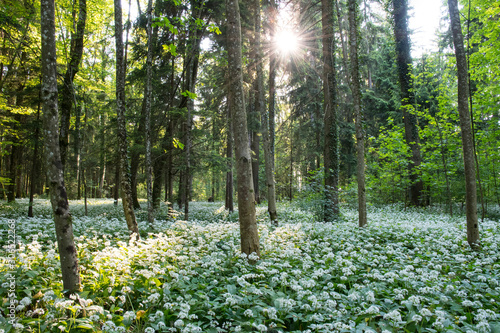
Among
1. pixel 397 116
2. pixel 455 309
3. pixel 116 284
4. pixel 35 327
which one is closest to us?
Answer: pixel 35 327

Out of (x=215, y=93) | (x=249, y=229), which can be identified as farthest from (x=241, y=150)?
(x=215, y=93)

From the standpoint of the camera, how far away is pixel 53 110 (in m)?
3.45

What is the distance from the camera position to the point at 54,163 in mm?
3357

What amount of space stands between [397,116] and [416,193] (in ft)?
30.6

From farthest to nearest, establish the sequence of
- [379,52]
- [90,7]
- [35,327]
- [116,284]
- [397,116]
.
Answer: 1. [379,52]
2. [397,116]
3. [90,7]
4. [116,284]
5. [35,327]

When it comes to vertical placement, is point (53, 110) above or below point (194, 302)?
above

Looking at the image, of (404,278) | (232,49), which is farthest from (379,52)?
(404,278)

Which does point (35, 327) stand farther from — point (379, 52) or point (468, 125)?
point (379, 52)

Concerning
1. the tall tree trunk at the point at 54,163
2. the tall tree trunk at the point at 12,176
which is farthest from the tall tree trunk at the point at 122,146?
the tall tree trunk at the point at 12,176

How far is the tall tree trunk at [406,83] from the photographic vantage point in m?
14.2

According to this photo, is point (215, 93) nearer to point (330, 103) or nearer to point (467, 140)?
point (330, 103)

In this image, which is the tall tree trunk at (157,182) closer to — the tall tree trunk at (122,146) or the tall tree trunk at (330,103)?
the tall tree trunk at (122,146)

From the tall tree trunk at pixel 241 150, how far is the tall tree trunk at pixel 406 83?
→ 40.5 ft

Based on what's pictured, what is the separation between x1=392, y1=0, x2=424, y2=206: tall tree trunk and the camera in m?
14.2
